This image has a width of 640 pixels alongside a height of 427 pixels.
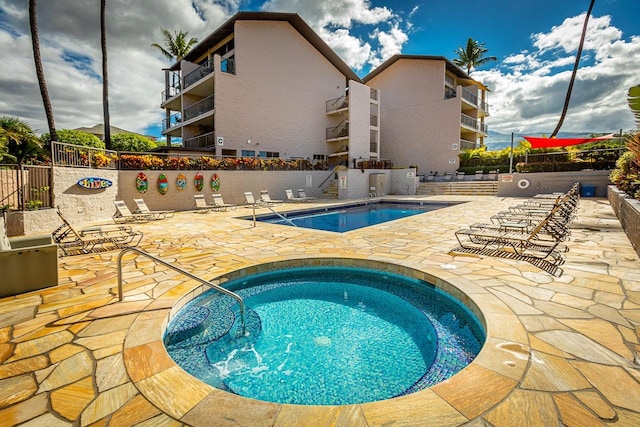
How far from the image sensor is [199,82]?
19688mm

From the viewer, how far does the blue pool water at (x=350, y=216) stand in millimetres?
10788

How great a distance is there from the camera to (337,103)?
24.0 meters

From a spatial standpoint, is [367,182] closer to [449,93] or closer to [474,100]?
[449,93]

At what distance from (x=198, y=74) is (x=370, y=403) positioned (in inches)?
964

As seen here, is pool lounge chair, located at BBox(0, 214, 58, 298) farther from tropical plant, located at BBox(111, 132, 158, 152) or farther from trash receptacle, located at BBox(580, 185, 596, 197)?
tropical plant, located at BBox(111, 132, 158, 152)

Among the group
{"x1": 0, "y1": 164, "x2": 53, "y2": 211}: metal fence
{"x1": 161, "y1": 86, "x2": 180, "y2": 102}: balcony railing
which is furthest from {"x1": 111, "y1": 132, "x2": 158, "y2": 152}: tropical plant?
{"x1": 0, "y1": 164, "x2": 53, "y2": 211}: metal fence

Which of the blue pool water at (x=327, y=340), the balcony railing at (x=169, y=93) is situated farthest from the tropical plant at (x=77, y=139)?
the blue pool water at (x=327, y=340)

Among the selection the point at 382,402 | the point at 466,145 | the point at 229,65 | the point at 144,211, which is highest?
the point at 229,65

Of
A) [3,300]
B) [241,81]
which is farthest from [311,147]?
[3,300]

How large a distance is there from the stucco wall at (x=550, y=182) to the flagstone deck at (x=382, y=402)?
1402cm

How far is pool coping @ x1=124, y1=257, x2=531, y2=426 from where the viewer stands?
1.84 m

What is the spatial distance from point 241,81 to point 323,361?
20.2m

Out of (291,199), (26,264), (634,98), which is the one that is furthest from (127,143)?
(634,98)

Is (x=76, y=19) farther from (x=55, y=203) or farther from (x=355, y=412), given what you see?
(x=355, y=412)
